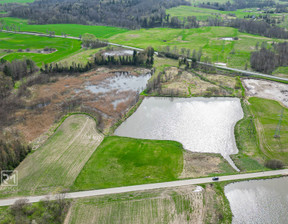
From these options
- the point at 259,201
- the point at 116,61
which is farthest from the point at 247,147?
the point at 116,61

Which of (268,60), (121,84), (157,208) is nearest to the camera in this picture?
(157,208)

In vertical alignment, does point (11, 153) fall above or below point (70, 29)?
below

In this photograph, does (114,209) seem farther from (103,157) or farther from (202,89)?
(202,89)

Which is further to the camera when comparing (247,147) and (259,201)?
(247,147)

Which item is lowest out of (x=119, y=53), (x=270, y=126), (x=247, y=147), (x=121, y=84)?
(x=247, y=147)

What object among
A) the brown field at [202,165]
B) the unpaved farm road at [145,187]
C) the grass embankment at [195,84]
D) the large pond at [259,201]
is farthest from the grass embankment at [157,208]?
the grass embankment at [195,84]

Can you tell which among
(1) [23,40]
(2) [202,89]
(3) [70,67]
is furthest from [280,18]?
(1) [23,40]

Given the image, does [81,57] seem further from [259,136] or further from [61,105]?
[259,136]
